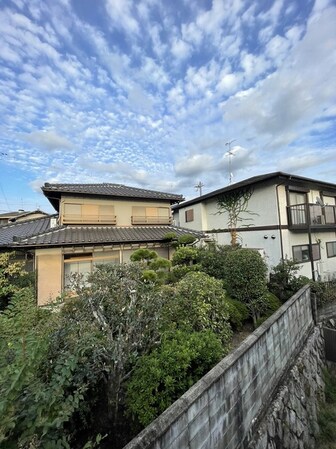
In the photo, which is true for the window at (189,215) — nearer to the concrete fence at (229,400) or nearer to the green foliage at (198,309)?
the green foliage at (198,309)

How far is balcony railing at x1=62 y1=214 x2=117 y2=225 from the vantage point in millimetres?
11766

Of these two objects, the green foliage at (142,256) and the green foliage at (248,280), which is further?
the green foliage at (142,256)

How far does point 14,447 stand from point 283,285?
10146 mm

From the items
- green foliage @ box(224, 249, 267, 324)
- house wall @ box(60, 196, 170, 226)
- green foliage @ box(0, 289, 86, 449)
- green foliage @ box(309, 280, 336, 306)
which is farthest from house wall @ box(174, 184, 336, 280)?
green foliage @ box(0, 289, 86, 449)

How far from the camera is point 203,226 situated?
17266 millimetres

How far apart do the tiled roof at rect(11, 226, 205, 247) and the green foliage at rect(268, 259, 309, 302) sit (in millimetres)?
4909

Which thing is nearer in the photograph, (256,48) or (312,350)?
(312,350)

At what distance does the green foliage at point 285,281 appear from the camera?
31.2 feet

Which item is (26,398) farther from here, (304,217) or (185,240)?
(304,217)

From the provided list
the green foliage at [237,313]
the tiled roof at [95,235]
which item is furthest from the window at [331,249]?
the green foliage at [237,313]

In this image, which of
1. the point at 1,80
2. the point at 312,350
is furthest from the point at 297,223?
the point at 1,80

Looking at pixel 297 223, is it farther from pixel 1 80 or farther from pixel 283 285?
pixel 1 80

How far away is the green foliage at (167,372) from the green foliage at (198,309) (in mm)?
924

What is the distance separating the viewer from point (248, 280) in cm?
813
